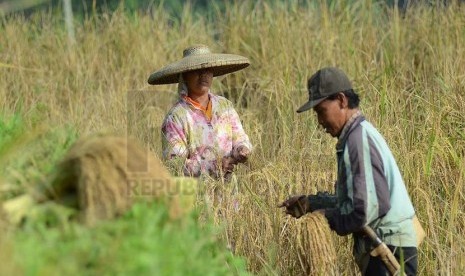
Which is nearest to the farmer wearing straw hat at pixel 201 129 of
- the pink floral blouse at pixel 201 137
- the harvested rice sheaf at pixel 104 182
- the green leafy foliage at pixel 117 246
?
the pink floral blouse at pixel 201 137

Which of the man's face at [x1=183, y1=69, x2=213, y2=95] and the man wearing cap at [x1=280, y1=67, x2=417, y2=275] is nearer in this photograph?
the man wearing cap at [x1=280, y1=67, x2=417, y2=275]

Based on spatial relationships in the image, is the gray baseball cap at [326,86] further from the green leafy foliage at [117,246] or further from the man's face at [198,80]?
the man's face at [198,80]

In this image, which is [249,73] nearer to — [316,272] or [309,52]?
[309,52]

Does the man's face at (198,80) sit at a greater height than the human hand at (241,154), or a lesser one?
greater

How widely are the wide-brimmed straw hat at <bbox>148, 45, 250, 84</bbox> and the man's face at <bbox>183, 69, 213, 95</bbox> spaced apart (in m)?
0.05

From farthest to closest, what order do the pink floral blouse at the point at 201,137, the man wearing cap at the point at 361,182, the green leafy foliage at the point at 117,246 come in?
the pink floral blouse at the point at 201,137, the man wearing cap at the point at 361,182, the green leafy foliage at the point at 117,246

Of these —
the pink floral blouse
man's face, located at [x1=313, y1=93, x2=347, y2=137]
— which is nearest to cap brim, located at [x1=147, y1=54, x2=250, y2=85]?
the pink floral blouse

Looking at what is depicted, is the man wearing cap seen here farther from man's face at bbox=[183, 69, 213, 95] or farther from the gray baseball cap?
man's face at bbox=[183, 69, 213, 95]

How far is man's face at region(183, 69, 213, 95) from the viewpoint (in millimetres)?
5989

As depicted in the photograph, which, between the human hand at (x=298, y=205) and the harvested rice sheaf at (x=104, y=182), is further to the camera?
the human hand at (x=298, y=205)

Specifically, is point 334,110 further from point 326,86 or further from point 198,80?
point 198,80

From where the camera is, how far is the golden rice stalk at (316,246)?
4.41 metres

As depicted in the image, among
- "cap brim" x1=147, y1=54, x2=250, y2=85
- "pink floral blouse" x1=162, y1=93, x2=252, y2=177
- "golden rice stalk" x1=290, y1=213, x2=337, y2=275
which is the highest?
"cap brim" x1=147, y1=54, x2=250, y2=85

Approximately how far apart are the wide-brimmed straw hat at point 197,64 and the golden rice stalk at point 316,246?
161 centimetres
